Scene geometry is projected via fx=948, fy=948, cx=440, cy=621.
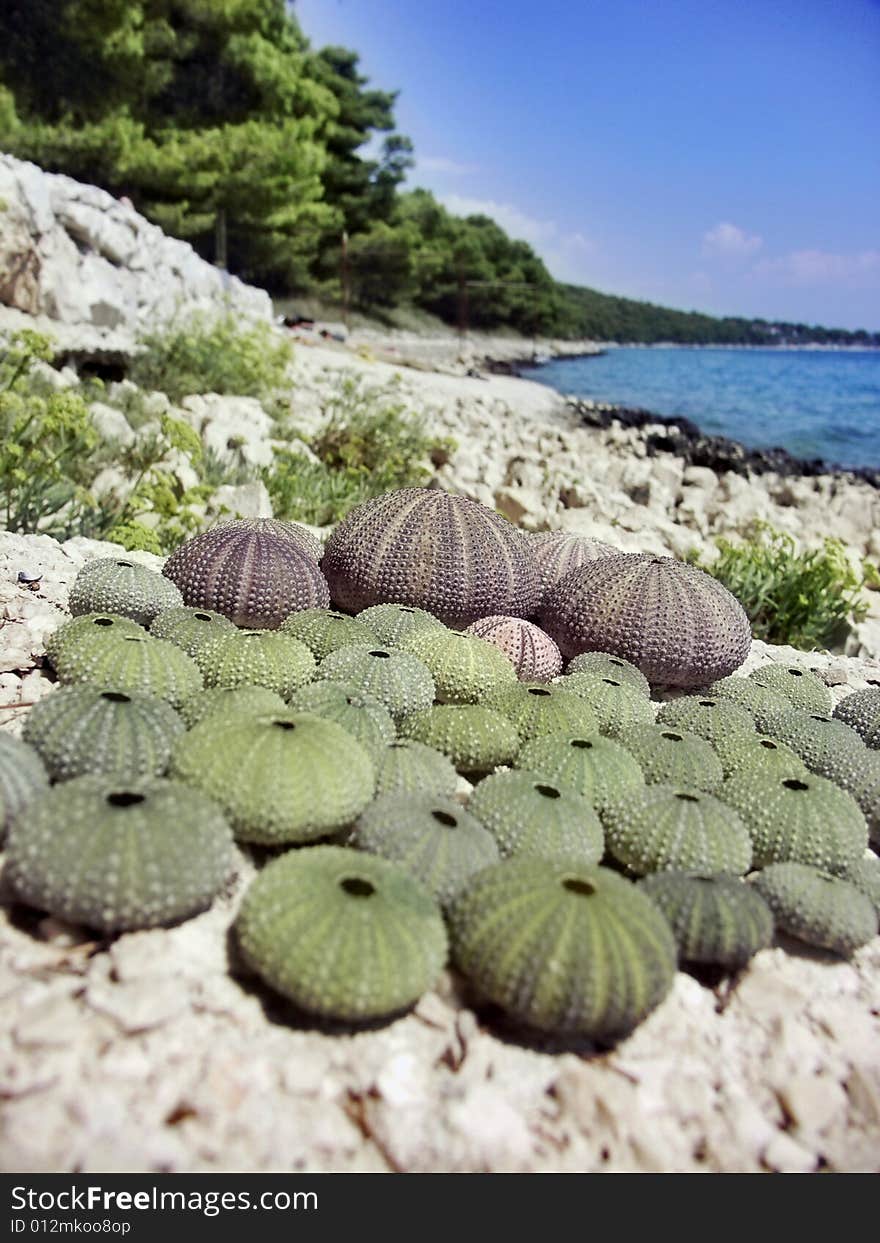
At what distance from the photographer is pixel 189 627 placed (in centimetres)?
432

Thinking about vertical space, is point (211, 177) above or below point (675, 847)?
above

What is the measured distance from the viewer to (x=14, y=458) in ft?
20.2

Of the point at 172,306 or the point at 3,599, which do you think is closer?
the point at 3,599

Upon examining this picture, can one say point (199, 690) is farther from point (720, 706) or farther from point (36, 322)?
point (36, 322)

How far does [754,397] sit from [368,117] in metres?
28.0

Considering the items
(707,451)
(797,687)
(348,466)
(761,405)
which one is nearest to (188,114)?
(707,451)

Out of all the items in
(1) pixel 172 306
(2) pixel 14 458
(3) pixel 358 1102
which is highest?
(1) pixel 172 306

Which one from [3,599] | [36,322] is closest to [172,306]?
[36,322]

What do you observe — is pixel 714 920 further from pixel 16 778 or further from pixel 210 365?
pixel 210 365

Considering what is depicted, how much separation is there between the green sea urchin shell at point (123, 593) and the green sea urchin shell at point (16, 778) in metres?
1.51

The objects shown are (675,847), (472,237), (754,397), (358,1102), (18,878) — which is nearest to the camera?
(358,1102)

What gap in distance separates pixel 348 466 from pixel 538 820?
25.8ft

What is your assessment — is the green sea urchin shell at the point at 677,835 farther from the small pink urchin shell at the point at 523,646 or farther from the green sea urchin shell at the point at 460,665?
the small pink urchin shell at the point at 523,646

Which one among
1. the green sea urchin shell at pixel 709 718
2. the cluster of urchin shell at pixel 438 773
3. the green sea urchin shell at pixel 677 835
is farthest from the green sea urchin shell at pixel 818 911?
the green sea urchin shell at pixel 709 718
